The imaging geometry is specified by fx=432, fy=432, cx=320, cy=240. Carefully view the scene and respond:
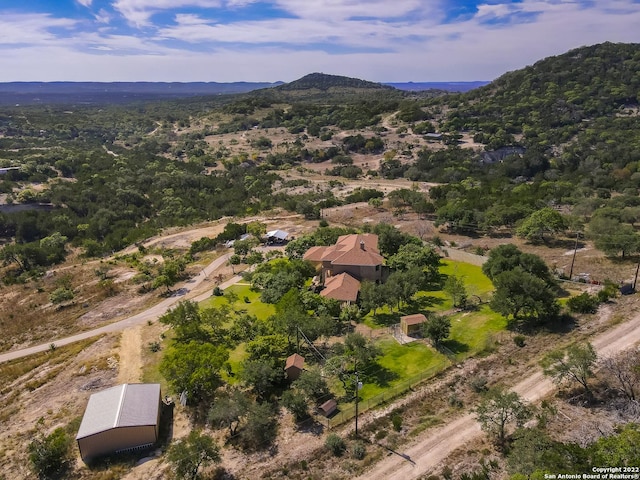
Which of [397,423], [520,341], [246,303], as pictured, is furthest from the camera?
[246,303]

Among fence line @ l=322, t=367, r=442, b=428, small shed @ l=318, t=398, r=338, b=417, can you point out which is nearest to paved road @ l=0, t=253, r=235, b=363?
small shed @ l=318, t=398, r=338, b=417

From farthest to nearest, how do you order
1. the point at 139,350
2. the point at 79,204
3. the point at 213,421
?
the point at 79,204, the point at 139,350, the point at 213,421

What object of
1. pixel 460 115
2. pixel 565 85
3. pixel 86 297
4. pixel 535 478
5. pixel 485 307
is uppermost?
pixel 565 85

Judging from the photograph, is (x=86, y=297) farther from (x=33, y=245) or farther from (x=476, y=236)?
(x=476, y=236)

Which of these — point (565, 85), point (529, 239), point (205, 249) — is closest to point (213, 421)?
point (205, 249)

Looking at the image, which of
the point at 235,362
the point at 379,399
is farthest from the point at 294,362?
the point at 379,399

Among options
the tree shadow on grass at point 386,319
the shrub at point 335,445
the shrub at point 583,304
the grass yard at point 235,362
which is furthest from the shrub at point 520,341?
the grass yard at point 235,362

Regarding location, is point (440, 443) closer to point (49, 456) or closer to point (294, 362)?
point (294, 362)

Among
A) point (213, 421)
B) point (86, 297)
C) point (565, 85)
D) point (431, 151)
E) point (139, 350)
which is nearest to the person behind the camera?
point (213, 421)
